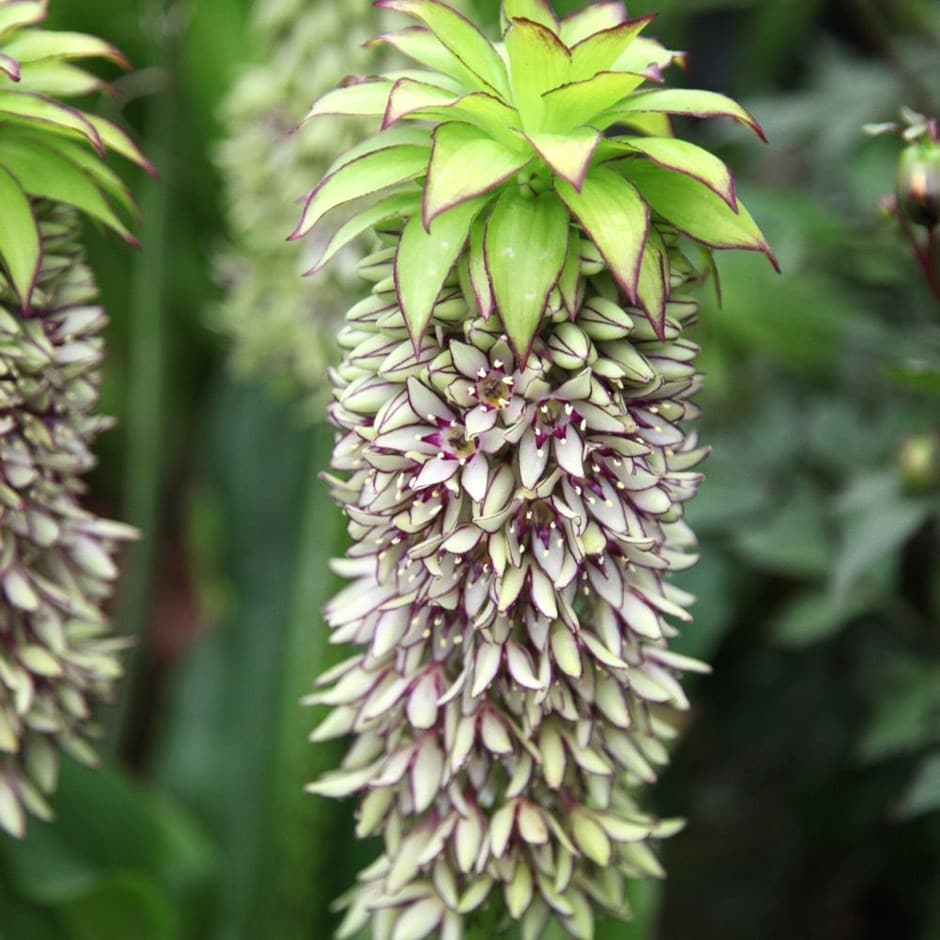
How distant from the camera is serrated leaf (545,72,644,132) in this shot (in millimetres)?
712

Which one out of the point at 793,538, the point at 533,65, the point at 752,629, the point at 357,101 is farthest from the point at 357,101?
the point at 752,629

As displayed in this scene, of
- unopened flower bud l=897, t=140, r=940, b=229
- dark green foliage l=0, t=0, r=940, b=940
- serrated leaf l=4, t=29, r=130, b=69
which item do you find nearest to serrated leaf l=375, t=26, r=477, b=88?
serrated leaf l=4, t=29, r=130, b=69

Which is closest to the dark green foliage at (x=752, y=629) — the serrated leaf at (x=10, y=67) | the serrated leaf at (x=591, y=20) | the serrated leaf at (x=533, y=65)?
the serrated leaf at (x=591, y=20)

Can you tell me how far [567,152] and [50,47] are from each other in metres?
0.41

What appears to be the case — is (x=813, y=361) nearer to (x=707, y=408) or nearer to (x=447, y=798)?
(x=707, y=408)

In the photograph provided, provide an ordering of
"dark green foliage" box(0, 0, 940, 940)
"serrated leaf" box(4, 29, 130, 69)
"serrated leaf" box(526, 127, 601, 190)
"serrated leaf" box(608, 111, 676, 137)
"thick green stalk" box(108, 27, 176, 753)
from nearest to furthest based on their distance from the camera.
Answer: "serrated leaf" box(526, 127, 601, 190) < "serrated leaf" box(608, 111, 676, 137) < "serrated leaf" box(4, 29, 130, 69) < "dark green foliage" box(0, 0, 940, 940) < "thick green stalk" box(108, 27, 176, 753)

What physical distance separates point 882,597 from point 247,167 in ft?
2.70

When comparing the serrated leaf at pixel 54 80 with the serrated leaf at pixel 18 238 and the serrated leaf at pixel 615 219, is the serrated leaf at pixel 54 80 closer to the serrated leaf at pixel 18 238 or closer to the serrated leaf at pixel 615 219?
the serrated leaf at pixel 18 238

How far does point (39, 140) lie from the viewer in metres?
0.85

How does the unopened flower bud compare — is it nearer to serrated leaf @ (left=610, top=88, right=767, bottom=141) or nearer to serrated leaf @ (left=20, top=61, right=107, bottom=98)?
serrated leaf @ (left=610, top=88, right=767, bottom=141)

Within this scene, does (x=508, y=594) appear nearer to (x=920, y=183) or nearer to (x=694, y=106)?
(x=694, y=106)

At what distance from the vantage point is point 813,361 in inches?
64.1

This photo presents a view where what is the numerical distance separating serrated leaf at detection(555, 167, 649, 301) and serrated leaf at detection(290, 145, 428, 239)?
0.29 ft

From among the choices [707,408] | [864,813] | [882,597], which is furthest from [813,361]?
[864,813]
